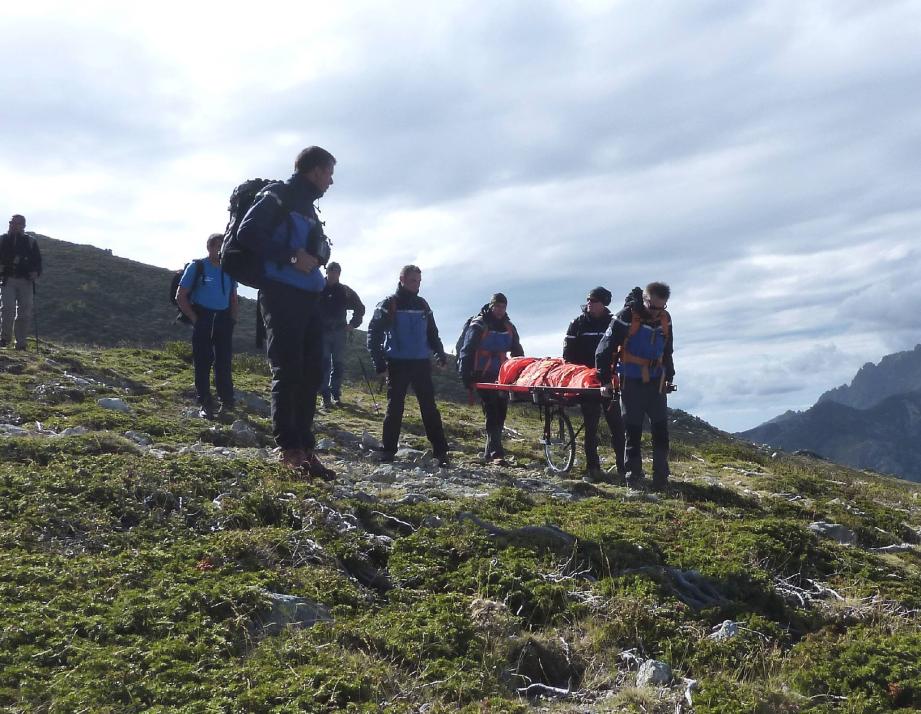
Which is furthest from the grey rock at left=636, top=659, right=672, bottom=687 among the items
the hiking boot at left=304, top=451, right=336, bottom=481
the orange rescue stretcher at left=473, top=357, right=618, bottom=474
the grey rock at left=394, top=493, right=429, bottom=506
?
the orange rescue stretcher at left=473, top=357, right=618, bottom=474

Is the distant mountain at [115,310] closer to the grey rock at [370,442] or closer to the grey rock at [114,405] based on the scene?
the grey rock at [370,442]

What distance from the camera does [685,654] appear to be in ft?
12.6

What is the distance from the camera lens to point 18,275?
1335 cm

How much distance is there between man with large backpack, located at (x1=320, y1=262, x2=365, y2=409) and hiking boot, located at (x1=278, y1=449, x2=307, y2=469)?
7.12 m

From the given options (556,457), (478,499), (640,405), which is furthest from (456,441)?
(478,499)

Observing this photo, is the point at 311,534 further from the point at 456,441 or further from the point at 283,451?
the point at 456,441

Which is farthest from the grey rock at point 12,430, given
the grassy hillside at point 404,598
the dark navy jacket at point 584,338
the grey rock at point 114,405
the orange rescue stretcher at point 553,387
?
the dark navy jacket at point 584,338

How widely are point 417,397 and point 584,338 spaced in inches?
105

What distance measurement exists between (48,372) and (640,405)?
931cm

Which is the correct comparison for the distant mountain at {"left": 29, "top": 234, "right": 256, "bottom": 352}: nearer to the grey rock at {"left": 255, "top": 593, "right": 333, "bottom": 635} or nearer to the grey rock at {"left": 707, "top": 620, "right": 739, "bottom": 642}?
the grey rock at {"left": 255, "top": 593, "right": 333, "bottom": 635}

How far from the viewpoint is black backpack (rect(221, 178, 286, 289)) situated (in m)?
6.14

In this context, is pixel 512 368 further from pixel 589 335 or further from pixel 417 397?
pixel 417 397

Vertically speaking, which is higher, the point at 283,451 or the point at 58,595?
the point at 283,451

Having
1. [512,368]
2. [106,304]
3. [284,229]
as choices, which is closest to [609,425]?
[512,368]
